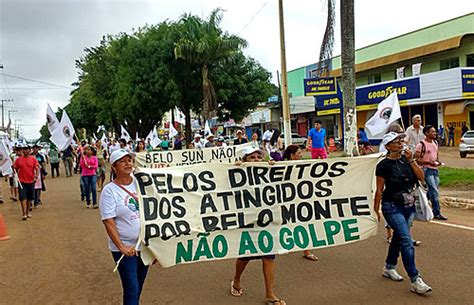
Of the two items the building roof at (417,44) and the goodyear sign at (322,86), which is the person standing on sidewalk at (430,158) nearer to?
the goodyear sign at (322,86)

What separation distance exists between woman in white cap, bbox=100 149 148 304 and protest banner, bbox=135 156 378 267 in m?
0.18

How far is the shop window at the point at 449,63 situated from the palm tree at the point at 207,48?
45.8 ft

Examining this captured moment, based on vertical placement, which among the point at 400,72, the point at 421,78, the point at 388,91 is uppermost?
the point at 400,72

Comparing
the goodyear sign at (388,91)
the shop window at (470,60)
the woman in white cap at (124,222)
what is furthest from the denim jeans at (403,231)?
the shop window at (470,60)

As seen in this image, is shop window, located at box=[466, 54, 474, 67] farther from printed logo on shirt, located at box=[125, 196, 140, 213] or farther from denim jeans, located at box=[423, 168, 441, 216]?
printed logo on shirt, located at box=[125, 196, 140, 213]

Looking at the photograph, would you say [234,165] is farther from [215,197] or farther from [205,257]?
[205,257]

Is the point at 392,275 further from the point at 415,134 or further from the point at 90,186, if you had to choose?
the point at 90,186

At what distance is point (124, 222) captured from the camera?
4145 mm

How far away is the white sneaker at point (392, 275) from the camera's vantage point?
215 inches

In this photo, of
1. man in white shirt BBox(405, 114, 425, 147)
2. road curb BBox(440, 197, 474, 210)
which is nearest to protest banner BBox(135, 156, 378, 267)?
man in white shirt BBox(405, 114, 425, 147)

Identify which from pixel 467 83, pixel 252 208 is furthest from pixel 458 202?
pixel 467 83

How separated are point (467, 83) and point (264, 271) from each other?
27.8m

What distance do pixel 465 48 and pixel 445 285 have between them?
30.3 meters

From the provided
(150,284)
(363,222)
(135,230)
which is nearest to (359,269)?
(363,222)
